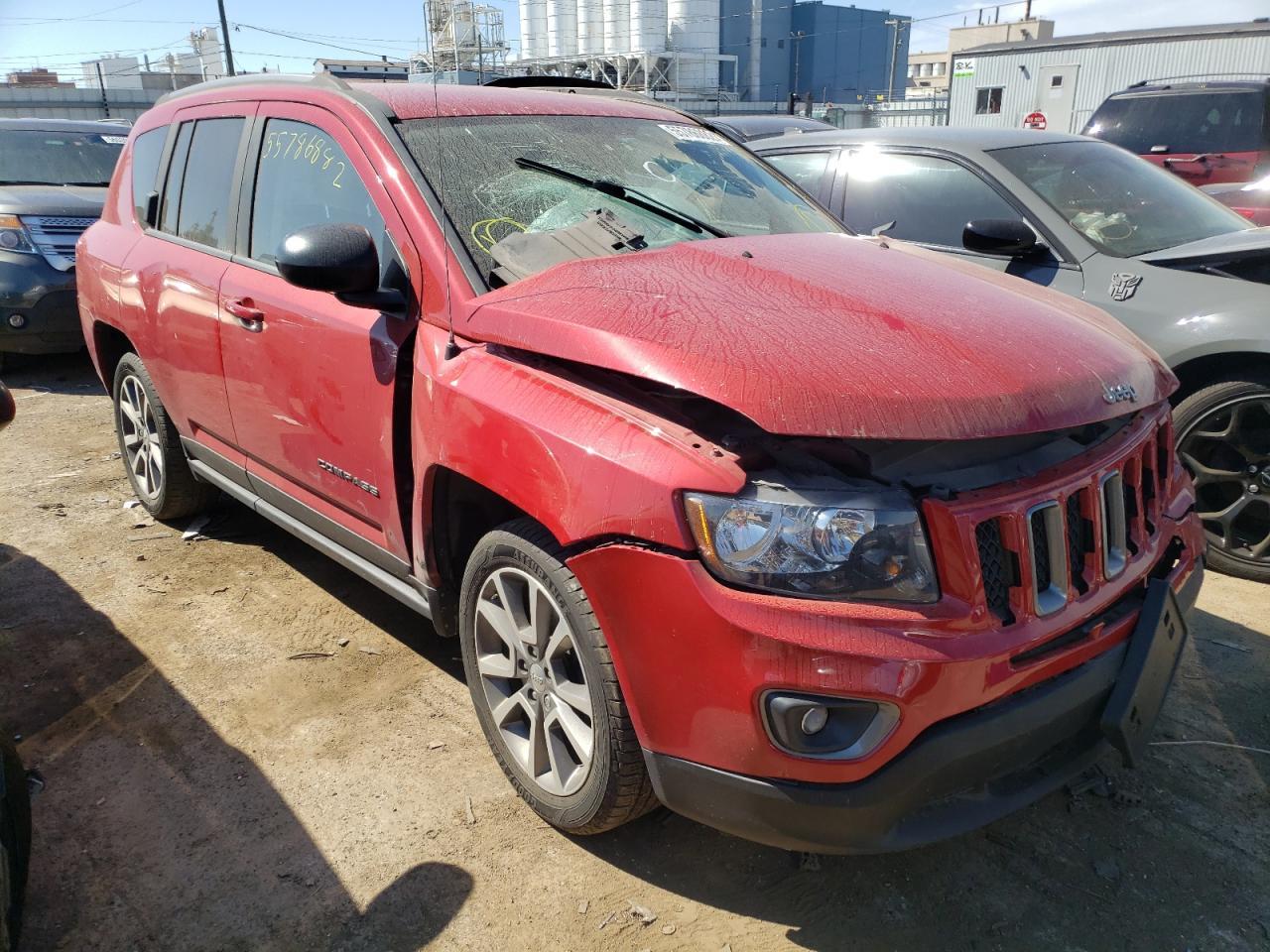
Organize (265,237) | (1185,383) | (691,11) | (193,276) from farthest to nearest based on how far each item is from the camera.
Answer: (691,11)
(1185,383)
(193,276)
(265,237)

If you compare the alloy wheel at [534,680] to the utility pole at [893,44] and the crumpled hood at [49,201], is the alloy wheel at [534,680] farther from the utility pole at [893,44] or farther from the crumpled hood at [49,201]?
the utility pole at [893,44]

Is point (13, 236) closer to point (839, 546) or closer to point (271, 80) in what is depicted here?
point (271, 80)

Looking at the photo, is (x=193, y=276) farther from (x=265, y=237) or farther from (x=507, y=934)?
(x=507, y=934)

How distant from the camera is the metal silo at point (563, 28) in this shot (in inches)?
1754

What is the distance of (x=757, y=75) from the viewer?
58.6 meters

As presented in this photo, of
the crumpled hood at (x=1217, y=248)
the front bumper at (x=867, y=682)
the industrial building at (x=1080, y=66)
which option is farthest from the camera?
the industrial building at (x=1080, y=66)

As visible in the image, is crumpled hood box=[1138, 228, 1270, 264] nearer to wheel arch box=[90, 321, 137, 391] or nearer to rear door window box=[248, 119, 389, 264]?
rear door window box=[248, 119, 389, 264]

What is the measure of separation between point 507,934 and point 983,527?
1405 mm

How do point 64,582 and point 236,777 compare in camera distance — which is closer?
point 236,777

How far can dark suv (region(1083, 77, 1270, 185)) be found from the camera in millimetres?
9711

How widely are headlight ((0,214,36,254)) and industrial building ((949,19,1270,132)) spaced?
832 inches

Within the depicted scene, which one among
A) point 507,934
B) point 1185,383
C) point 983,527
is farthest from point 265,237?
point 1185,383

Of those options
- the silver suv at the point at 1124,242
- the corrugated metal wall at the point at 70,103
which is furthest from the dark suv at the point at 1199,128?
the corrugated metal wall at the point at 70,103

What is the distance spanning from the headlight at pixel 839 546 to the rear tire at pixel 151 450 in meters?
3.29
